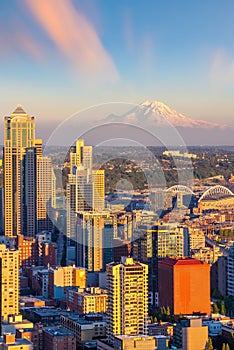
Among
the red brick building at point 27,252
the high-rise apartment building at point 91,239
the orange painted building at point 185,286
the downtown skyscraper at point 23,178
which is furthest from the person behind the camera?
the downtown skyscraper at point 23,178

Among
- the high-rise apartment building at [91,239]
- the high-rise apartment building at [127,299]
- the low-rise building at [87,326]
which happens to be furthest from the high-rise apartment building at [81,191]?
the high-rise apartment building at [127,299]

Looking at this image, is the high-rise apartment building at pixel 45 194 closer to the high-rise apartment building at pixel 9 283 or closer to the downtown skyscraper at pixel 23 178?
the downtown skyscraper at pixel 23 178

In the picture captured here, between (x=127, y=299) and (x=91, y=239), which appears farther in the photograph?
(x=91, y=239)

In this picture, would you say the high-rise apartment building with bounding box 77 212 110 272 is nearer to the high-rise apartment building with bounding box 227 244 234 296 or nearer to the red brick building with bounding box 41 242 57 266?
the red brick building with bounding box 41 242 57 266

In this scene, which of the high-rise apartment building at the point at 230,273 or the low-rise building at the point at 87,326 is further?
the high-rise apartment building at the point at 230,273

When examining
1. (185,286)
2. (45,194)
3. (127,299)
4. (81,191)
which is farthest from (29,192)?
(127,299)

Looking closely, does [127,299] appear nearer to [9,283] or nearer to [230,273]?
[9,283]

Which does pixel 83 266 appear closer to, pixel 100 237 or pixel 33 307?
pixel 100 237
